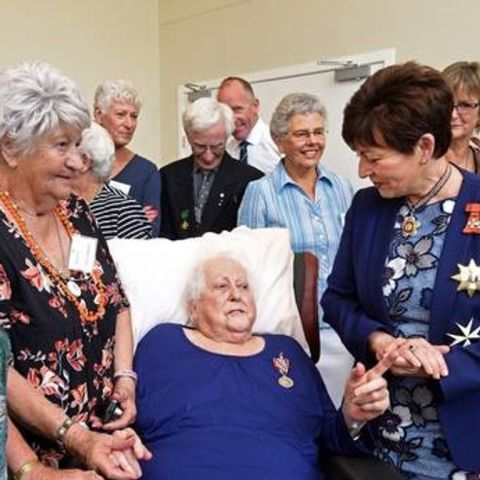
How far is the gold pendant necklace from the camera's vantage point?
1.44 meters

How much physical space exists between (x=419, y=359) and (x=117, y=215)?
1.28 m

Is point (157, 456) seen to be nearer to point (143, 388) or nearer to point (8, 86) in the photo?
point (143, 388)

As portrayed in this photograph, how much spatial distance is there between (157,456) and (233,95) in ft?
6.68

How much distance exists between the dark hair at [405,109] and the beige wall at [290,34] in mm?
1780

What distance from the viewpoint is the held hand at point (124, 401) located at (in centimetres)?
151

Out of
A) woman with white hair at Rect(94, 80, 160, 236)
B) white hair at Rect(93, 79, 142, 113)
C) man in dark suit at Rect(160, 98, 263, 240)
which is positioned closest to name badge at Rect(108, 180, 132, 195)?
woman with white hair at Rect(94, 80, 160, 236)

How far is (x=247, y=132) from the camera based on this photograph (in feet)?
10.7

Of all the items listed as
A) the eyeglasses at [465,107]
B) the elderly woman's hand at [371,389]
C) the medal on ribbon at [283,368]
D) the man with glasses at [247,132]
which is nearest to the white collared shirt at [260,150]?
the man with glasses at [247,132]

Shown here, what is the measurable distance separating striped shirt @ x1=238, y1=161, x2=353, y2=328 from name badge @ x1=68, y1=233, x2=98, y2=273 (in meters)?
1.01

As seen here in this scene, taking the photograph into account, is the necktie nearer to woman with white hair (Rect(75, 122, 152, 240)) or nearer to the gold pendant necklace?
woman with white hair (Rect(75, 122, 152, 240))

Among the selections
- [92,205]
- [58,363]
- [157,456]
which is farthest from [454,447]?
[92,205]

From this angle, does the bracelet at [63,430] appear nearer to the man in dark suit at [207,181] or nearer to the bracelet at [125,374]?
the bracelet at [125,374]

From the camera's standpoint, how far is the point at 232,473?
5.05 feet

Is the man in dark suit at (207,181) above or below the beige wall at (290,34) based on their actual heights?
below
